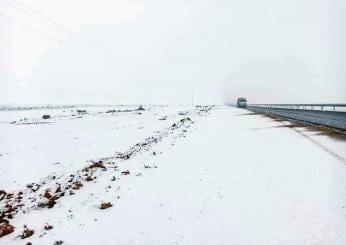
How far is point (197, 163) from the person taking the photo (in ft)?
40.2

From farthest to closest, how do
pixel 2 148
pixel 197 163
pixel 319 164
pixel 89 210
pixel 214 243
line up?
pixel 2 148
pixel 197 163
pixel 319 164
pixel 89 210
pixel 214 243

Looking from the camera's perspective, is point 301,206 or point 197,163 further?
point 197,163

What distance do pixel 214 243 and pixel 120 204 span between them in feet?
9.89

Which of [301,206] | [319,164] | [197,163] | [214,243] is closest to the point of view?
[214,243]

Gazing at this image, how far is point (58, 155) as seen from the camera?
16203 mm

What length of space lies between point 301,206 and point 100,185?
5541mm

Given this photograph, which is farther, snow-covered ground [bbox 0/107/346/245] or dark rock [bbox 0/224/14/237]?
dark rock [bbox 0/224/14/237]

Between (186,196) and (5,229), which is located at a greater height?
(186,196)

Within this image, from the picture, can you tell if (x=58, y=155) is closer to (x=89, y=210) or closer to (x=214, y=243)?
(x=89, y=210)

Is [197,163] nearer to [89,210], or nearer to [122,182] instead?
[122,182]

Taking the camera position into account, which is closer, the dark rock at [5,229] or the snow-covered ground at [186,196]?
the snow-covered ground at [186,196]

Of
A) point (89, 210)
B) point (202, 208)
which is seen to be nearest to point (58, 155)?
point (89, 210)

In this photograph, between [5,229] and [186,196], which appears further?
[186,196]

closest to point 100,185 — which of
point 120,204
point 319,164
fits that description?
point 120,204
